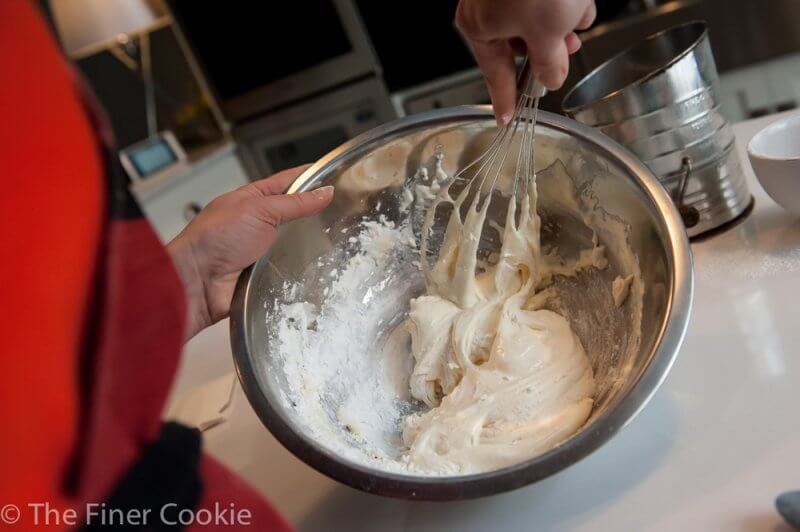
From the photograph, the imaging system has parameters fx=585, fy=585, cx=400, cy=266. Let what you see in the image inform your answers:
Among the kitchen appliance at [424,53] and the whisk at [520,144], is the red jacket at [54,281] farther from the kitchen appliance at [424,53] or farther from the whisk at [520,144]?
the kitchen appliance at [424,53]

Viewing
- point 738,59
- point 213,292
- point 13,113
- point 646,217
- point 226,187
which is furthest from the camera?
point 226,187

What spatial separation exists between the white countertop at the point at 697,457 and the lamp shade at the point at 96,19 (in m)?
1.66

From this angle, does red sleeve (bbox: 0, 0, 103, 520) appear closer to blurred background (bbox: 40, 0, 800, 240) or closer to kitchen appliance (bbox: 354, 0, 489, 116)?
blurred background (bbox: 40, 0, 800, 240)

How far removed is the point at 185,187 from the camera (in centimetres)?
190

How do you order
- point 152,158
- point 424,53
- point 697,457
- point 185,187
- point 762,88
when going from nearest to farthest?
point 697,457 < point 762,88 < point 424,53 < point 185,187 < point 152,158

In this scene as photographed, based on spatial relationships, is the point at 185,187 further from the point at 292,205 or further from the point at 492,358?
the point at 492,358

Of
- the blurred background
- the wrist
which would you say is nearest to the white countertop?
the wrist

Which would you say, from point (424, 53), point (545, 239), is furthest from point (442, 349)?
point (424, 53)

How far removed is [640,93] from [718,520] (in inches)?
17.1

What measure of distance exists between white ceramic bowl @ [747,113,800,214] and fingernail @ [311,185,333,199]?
46 centimetres

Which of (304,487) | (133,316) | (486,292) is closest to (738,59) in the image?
(486,292)

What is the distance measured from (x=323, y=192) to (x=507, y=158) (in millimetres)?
226

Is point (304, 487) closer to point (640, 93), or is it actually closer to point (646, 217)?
point (646, 217)

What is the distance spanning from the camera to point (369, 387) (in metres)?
0.70
